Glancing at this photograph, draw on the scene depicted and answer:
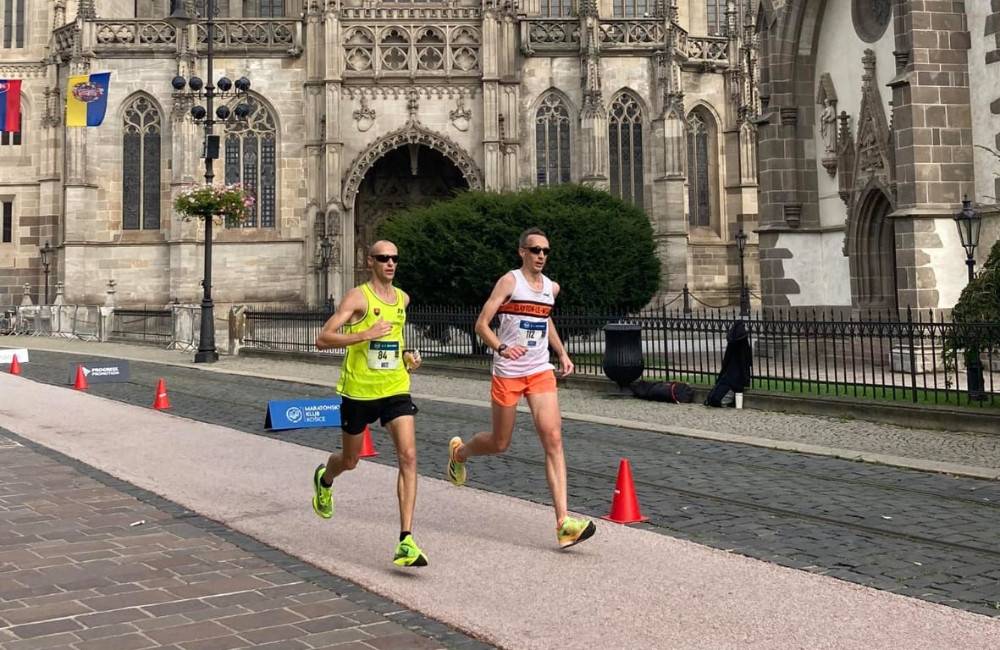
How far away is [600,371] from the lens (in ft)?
57.4

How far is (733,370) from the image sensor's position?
13.2 metres

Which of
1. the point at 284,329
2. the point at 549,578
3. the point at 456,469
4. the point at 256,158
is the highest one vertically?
the point at 256,158

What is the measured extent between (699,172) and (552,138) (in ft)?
22.8

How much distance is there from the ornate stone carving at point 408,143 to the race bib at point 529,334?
1120 inches

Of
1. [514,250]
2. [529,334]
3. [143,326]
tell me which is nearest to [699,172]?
[514,250]

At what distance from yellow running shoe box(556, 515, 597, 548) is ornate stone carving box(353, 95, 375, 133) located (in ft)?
99.4

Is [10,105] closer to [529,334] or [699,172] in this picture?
[699,172]

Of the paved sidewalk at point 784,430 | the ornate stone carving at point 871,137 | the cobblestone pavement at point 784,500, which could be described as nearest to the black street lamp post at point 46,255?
the paved sidewalk at point 784,430

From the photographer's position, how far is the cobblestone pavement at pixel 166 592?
13.1ft

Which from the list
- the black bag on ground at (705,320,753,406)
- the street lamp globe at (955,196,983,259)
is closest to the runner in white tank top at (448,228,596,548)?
the black bag on ground at (705,320,753,406)

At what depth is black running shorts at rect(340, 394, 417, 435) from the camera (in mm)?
5246

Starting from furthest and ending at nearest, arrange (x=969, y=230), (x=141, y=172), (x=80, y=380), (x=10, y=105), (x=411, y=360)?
1. (x=141, y=172)
2. (x=10, y=105)
3. (x=80, y=380)
4. (x=969, y=230)
5. (x=411, y=360)

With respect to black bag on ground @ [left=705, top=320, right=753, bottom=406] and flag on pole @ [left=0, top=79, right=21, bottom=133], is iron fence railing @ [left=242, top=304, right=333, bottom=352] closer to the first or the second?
black bag on ground @ [left=705, top=320, right=753, bottom=406]

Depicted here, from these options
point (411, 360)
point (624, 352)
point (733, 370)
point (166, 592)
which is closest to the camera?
point (166, 592)
